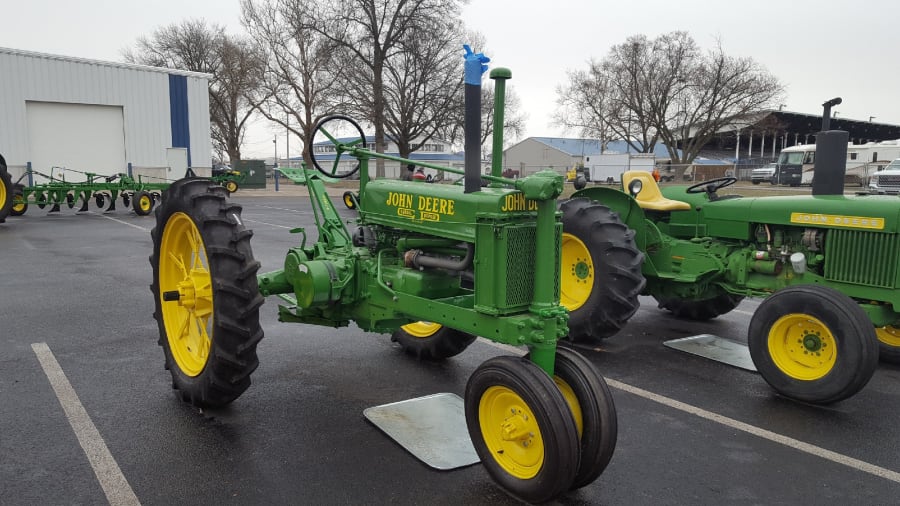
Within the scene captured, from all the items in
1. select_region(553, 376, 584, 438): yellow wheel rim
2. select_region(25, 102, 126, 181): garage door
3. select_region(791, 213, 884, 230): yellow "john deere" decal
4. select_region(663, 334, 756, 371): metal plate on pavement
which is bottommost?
select_region(663, 334, 756, 371): metal plate on pavement

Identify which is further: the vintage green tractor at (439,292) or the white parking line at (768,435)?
the white parking line at (768,435)

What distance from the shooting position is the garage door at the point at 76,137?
80.9ft

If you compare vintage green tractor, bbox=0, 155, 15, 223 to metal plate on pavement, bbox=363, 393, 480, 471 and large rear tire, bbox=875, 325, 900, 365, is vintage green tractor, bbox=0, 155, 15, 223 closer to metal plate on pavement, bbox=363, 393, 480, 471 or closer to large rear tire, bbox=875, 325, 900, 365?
metal plate on pavement, bbox=363, 393, 480, 471

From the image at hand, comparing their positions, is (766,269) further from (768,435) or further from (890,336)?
(768,435)

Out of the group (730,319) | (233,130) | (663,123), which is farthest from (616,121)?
(730,319)

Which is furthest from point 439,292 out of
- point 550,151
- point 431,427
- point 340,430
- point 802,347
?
point 550,151

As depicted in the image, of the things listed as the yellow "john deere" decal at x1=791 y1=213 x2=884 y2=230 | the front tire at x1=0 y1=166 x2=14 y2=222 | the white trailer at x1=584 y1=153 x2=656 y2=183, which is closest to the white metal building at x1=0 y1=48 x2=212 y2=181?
the front tire at x1=0 y1=166 x2=14 y2=222

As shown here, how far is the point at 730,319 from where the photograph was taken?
692cm

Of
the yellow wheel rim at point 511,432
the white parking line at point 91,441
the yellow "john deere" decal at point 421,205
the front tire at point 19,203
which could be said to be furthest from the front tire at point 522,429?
the front tire at point 19,203

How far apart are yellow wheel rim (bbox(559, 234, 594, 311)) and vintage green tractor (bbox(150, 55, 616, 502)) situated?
144cm

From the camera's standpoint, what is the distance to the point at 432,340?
16.1 ft

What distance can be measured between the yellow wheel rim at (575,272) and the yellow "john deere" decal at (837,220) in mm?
1646

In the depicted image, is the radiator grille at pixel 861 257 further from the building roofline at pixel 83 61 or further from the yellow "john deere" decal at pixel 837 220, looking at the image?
the building roofline at pixel 83 61

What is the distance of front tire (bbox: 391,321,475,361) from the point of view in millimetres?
4820
